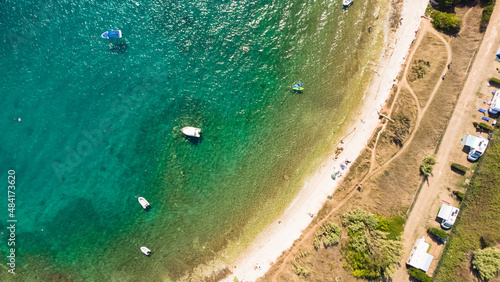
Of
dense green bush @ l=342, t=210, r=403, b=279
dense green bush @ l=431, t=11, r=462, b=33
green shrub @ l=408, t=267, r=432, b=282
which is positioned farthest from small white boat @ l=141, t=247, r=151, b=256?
dense green bush @ l=431, t=11, r=462, b=33

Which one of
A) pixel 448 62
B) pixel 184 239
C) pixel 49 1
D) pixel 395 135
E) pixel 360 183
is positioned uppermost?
pixel 448 62

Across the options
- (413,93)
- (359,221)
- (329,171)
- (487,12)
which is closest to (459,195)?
(359,221)

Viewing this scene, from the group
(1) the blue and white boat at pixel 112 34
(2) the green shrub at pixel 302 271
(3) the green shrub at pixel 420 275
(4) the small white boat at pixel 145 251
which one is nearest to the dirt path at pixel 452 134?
(3) the green shrub at pixel 420 275

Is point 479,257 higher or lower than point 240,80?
lower

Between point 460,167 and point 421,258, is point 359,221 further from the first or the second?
point 460,167

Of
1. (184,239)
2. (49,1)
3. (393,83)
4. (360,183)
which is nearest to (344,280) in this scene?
(360,183)

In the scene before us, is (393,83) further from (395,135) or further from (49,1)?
(49,1)
